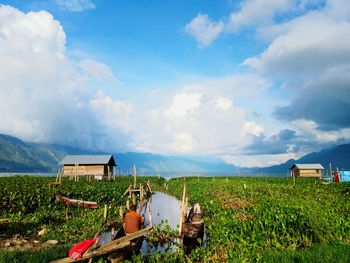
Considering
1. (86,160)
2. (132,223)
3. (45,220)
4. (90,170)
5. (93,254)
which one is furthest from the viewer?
(86,160)

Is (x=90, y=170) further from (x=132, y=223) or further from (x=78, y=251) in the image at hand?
(x=78, y=251)

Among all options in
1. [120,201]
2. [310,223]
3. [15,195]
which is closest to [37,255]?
[310,223]

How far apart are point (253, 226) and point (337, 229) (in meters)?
3.51

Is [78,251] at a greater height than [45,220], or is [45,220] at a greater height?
[78,251]

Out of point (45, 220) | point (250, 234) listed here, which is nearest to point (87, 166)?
point (45, 220)

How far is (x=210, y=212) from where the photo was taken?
2331 cm

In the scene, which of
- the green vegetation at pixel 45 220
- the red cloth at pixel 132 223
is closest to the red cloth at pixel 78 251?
the green vegetation at pixel 45 220

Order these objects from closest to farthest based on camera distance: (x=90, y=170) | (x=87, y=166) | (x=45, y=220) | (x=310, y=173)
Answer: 1. (x=45, y=220)
2. (x=90, y=170)
3. (x=87, y=166)
4. (x=310, y=173)

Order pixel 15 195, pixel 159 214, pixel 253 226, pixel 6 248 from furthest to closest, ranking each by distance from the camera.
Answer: pixel 159 214 → pixel 15 195 → pixel 253 226 → pixel 6 248

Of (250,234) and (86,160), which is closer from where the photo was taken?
(250,234)

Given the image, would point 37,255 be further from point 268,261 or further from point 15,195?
point 15,195

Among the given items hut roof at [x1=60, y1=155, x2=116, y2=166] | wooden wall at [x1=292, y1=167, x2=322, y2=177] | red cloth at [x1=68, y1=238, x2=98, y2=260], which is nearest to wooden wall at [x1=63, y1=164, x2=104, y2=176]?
hut roof at [x1=60, y1=155, x2=116, y2=166]

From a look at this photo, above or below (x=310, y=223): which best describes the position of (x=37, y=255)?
below

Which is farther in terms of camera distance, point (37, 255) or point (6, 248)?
point (6, 248)
